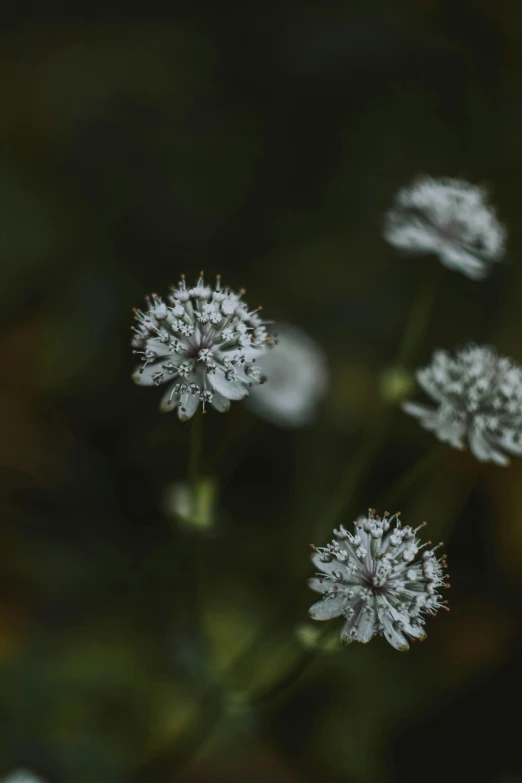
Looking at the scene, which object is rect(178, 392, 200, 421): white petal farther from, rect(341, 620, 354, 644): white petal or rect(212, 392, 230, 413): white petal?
rect(341, 620, 354, 644): white petal

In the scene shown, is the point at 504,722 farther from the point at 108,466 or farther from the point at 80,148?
the point at 80,148

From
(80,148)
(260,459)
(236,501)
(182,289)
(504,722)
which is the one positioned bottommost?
(504,722)

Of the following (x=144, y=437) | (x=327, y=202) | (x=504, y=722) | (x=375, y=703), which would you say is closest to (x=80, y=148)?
(x=327, y=202)

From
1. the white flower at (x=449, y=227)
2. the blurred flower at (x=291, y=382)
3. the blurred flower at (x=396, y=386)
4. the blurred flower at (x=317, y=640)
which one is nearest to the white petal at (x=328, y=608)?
the blurred flower at (x=317, y=640)

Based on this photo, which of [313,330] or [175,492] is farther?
[313,330]

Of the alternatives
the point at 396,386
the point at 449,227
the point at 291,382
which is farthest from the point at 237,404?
the point at 449,227

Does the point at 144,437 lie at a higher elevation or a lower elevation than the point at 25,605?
higher
